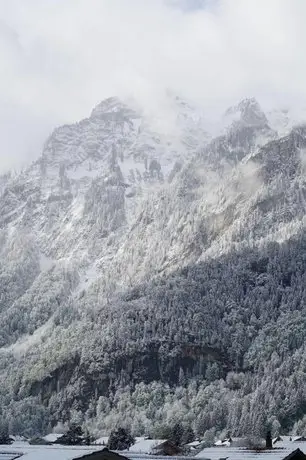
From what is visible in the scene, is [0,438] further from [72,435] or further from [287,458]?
[287,458]

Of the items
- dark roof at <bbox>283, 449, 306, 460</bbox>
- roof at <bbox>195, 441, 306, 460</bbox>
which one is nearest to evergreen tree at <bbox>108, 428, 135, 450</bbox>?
roof at <bbox>195, 441, 306, 460</bbox>

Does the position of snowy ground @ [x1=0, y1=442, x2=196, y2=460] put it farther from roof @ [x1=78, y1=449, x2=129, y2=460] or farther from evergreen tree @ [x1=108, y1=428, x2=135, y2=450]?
evergreen tree @ [x1=108, y1=428, x2=135, y2=450]

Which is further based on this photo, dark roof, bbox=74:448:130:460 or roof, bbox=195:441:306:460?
dark roof, bbox=74:448:130:460

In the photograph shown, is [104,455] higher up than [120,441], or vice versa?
[120,441]

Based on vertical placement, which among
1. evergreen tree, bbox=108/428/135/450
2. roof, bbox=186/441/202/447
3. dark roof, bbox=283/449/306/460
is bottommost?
dark roof, bbox=283/449/306/460

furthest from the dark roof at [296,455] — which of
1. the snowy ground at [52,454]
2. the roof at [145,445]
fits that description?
the roof at [145,445]

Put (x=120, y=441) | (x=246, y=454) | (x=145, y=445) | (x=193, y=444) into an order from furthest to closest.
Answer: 1. (x=193, y=444)
2. (x=120, y=441)
3. (x=145, y=445)
4. (x=246, y=454)

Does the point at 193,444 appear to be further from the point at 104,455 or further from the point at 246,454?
the point at 246,454

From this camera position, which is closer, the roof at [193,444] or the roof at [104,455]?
the roof at [104,455]

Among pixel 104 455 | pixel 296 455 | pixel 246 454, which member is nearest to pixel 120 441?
pixel 104 455

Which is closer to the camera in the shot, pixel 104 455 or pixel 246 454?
pixel 246 454

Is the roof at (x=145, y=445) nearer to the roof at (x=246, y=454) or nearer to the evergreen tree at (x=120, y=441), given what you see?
the evergreen tree at (x=120, y=441)
